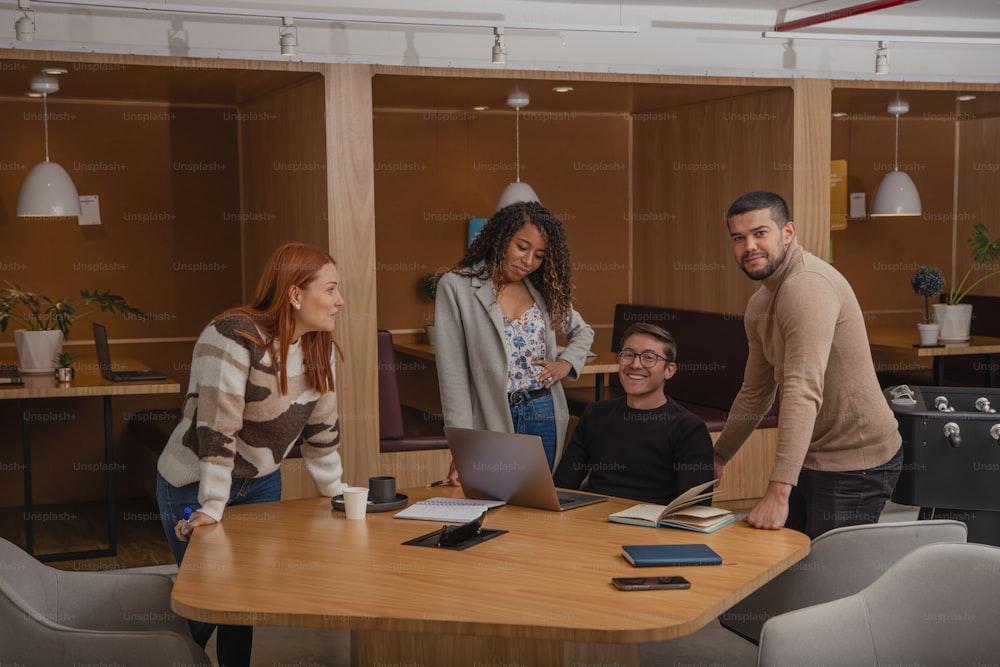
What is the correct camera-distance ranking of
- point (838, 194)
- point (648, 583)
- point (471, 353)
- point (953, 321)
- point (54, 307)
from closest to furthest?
point (648, 583) < point (471, 353) < point (54, 307) < point (953, 321) < point (838, 194)

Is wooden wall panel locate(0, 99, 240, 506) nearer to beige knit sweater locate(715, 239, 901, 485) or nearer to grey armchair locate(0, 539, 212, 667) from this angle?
grey armchair locate(0, 539, 212, 667)

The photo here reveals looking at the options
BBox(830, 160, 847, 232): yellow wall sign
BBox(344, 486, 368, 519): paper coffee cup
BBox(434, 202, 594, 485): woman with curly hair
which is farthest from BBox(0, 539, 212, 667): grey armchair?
BBox(830, 160, 847, 232): yellow wall sign

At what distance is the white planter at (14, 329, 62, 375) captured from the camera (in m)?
5.40

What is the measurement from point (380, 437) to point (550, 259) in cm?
178

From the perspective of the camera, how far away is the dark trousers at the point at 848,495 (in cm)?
319

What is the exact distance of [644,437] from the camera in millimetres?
3465

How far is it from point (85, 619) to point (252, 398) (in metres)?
0.70

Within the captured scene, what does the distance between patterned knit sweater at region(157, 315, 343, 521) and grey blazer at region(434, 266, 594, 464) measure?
62 centimetres

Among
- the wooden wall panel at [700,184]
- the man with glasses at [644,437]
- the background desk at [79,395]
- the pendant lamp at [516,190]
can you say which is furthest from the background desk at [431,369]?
the man with glasses at [644,437]

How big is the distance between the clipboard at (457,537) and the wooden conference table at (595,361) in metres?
2.55

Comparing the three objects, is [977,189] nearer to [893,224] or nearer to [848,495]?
[893,224]

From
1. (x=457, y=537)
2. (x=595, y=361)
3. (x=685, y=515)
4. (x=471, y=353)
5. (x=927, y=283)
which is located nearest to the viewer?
(x=457, y=537)

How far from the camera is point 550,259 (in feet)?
12.8

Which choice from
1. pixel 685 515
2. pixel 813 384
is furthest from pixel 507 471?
pixel 813 384
